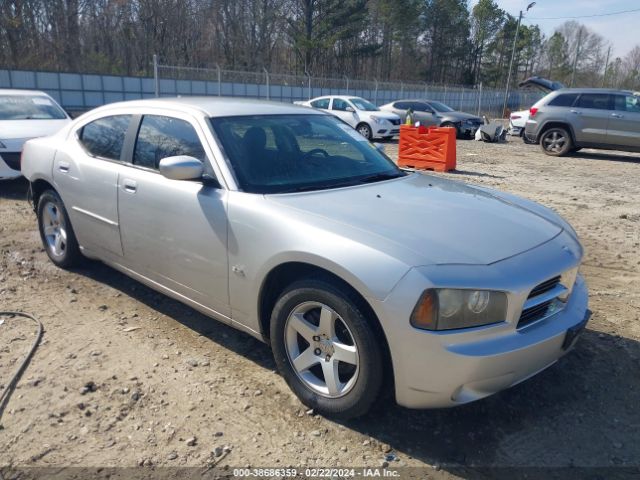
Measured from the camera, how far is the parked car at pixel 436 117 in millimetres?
20875

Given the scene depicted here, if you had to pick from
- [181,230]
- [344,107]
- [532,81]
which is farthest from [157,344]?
[532,81]

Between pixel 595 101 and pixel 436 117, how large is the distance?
7146mm

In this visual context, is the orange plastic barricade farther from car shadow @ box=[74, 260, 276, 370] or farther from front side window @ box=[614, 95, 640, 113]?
car shadow @ box=[74, 260, 276, 370]

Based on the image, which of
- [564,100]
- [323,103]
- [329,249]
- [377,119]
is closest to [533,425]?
[329,249]

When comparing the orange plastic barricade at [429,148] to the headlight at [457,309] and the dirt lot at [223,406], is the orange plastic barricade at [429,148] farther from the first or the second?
the headlight at [457,309]

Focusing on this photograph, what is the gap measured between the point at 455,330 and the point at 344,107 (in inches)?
701

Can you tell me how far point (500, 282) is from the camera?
2512 millimetres

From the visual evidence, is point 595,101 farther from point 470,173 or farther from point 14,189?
point 14,189

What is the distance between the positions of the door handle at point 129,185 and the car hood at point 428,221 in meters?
1.21

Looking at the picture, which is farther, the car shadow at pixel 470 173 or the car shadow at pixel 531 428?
the car shadow at pixel 470 173

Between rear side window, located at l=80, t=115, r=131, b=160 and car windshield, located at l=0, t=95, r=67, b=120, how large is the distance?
18.0 ft

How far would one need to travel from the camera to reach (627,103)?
560 inches

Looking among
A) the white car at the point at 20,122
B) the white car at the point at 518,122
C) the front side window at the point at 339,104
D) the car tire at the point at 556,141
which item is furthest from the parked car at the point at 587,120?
the white car at the point at 20,122

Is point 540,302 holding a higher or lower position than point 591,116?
lower
